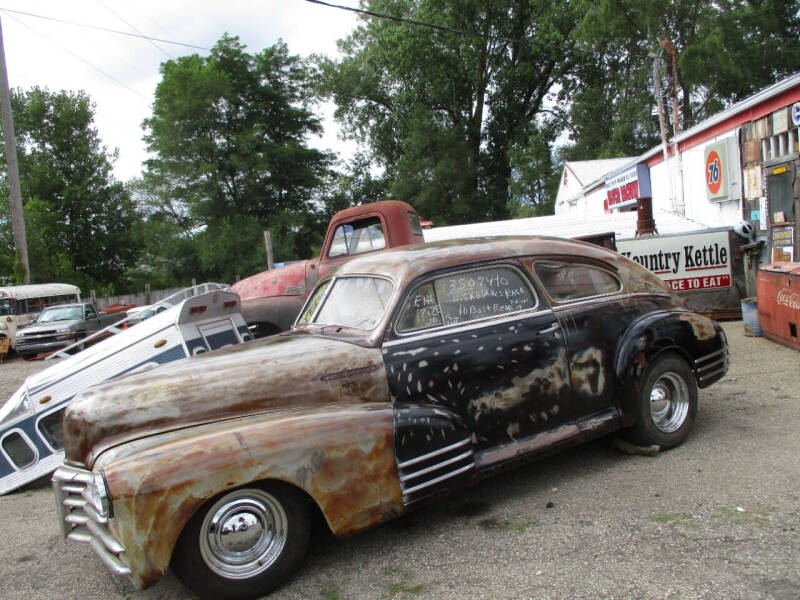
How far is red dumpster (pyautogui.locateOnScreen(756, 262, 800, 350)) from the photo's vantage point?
6.88m

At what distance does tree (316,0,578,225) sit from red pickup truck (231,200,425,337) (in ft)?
101

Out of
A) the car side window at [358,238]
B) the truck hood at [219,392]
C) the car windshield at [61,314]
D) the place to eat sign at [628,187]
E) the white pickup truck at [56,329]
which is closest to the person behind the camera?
the truck hood at [219,392]

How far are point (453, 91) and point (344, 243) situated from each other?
1361 inches

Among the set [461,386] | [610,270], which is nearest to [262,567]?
[461,386]

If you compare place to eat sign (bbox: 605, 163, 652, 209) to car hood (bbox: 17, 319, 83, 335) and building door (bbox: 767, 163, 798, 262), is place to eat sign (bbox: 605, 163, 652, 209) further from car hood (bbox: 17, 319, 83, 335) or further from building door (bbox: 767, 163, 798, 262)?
car hood (bbox: 17, 319, 83, 335)

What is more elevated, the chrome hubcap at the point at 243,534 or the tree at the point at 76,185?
the tree at the point at 76,185

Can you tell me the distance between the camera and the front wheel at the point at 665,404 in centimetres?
417

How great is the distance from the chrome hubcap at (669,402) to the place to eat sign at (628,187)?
1531 cm

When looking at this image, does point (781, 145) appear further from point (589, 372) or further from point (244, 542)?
point (244, 542)

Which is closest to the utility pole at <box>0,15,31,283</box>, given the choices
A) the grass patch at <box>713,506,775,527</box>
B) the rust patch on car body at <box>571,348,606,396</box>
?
the rust patch on car body at <box>571,348,606,396</box>

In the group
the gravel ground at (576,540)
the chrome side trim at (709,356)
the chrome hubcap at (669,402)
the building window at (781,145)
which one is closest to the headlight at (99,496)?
the gravel ground at (576,540)

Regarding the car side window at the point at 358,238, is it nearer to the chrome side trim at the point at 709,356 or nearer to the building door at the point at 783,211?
the chrome side trim at the point at 709,356

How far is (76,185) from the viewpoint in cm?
3638

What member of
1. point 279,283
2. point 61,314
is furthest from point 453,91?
point 279,283
